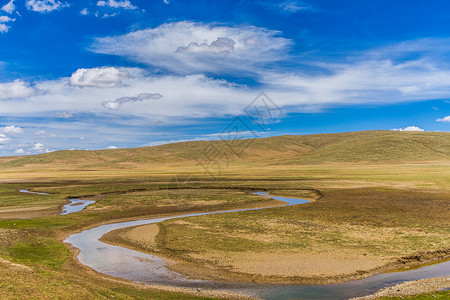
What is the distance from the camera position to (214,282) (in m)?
17.1

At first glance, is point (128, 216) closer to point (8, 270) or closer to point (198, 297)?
point (8, 270)

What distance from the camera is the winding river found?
50.9 ft

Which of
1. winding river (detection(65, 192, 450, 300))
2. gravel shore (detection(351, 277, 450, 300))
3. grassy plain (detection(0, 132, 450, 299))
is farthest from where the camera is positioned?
grassy plain (detection(0, 132, 450, 299))

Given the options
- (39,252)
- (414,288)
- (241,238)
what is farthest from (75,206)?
(414,288)

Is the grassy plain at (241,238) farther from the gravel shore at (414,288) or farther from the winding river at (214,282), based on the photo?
the gravel shore at (414,288)

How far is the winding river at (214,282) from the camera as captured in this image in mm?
15516

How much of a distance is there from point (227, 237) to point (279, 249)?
4791 mm

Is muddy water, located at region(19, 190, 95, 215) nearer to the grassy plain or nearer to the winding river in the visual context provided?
the grassy plain

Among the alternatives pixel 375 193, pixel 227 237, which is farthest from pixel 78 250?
pixel 375 193

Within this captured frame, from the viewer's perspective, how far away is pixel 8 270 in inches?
628

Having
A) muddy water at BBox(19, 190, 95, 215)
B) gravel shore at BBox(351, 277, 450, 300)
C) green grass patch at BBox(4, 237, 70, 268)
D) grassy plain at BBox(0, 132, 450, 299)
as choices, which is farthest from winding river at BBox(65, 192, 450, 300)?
muddy water at BBox(19, 190, 95, 215)

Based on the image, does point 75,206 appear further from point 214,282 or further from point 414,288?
point 414,288

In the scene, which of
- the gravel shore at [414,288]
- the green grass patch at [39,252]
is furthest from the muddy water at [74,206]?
the gravel shore at [414,288]

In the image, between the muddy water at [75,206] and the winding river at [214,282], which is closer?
the winding river at [214,282]
